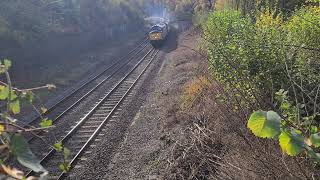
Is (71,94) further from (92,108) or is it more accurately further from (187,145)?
(187,145)

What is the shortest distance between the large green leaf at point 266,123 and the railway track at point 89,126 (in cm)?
673

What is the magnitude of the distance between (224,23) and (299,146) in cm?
1415

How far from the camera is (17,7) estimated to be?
101ft

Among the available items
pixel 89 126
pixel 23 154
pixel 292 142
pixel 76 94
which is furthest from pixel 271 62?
pixel 76 94

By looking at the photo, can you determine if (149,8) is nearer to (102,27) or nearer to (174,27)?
(174,27)

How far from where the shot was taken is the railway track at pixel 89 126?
38.7 ft

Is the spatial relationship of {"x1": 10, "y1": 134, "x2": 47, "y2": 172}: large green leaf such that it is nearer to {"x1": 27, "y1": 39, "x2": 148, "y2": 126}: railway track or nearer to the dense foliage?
the dense foliage

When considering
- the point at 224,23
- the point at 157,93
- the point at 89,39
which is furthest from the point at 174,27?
the point at 224,23

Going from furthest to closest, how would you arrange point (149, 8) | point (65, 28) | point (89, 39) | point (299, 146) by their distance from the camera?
point (149, 8)
point (89, 39)
point (65, 28)
point (299, 146)

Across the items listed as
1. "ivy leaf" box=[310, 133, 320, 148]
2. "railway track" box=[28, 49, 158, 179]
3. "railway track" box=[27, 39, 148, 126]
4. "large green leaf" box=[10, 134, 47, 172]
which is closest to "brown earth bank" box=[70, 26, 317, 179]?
"railway track" box=[28, 49, 158, 179]

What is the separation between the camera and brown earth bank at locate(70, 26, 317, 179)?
6.33 m

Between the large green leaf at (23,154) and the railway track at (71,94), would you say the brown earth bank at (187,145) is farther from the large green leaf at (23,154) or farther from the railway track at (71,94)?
the large green leaf at (23,154)

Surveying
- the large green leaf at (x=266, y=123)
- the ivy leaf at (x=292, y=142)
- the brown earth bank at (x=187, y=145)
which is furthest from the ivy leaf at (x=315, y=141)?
the brown earth bank at (x=187, y=145)

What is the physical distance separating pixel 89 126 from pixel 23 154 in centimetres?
1429
